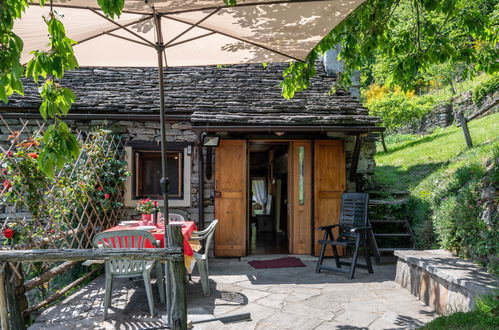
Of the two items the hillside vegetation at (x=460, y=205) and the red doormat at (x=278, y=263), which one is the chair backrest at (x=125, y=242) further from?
the hillside vegetation at (x=460, y=205)

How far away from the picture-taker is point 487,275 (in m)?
3.38

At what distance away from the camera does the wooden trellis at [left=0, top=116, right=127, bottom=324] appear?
3768mm

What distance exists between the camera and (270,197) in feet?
36.8

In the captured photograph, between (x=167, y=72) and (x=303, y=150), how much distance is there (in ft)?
11.0

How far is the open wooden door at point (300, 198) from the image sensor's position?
6422 millimetres

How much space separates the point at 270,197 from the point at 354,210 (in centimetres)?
575

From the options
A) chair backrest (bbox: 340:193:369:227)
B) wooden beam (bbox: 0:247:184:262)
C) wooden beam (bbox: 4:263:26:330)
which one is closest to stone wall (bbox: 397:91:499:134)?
chair backrest (bbox: 340:193:369:227)

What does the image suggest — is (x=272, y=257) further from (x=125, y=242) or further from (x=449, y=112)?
(x=449, y=112)

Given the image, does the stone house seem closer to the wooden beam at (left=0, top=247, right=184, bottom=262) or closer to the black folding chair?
the black folding chair

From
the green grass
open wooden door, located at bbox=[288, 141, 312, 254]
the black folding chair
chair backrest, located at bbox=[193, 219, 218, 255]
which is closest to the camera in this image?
the green grass

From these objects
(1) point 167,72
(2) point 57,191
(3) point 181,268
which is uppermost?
(1) point 167,72

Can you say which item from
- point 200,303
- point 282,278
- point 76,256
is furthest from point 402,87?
point 76,256

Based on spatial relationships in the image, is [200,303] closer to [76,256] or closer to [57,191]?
[76,256]

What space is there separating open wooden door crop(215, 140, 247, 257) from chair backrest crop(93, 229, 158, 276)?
2710 millimetres
